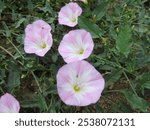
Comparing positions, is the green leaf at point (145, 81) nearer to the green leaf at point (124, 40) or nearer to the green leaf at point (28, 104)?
the green leaf at point (124, 40)

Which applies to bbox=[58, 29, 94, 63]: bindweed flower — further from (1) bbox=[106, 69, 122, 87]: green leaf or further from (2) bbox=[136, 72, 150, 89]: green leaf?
(2) bbox=[136, 72, 150, 89]: green leaf

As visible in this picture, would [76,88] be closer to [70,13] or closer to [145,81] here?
[145,81]

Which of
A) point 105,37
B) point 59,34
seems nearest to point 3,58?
point 59,34

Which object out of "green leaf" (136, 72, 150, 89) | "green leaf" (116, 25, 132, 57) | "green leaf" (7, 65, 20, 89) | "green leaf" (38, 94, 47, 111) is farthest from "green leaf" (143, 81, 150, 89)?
"green leaf" (7, 65, 20, 89)

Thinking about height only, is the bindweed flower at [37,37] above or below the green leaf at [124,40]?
below

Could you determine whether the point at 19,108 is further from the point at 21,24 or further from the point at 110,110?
the point at 21,24

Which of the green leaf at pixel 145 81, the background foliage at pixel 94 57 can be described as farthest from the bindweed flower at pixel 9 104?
the green leaf at pixel 145 81
